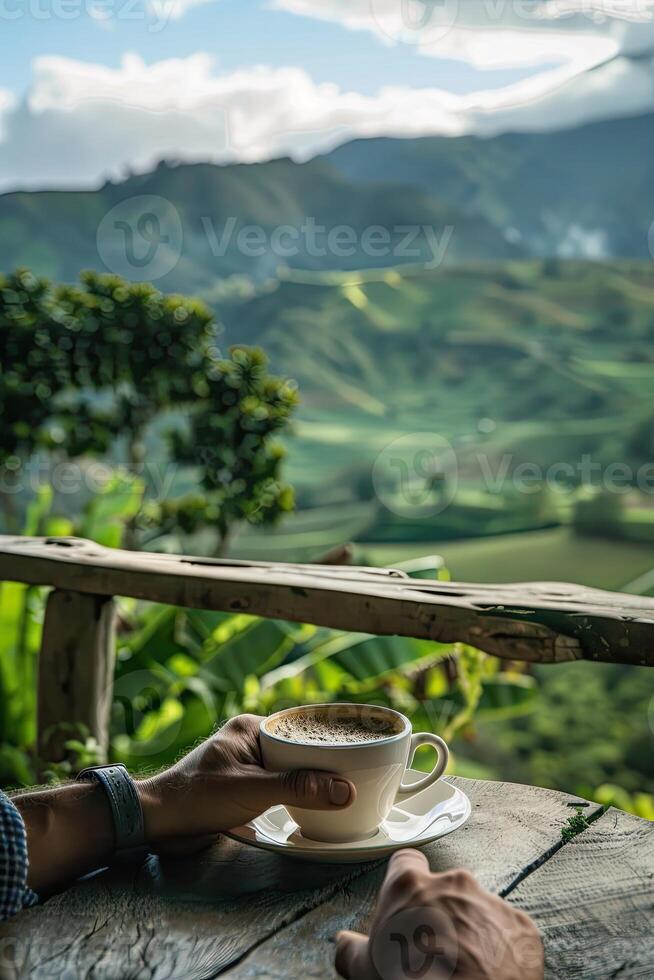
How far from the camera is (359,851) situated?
26.7 inches

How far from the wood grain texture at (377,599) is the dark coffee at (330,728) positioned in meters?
0.39

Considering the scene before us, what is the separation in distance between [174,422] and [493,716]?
8.54 ft

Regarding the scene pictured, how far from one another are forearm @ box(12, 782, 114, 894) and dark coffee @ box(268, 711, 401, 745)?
0.49 ft

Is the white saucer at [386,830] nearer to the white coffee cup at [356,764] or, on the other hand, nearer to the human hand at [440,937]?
the white coffee cup at [356,764]

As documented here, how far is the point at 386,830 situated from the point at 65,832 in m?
0.25

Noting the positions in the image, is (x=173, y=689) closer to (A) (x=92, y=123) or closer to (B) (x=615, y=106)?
(A) (x=92, y=123)

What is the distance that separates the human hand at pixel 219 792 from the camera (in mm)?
681
